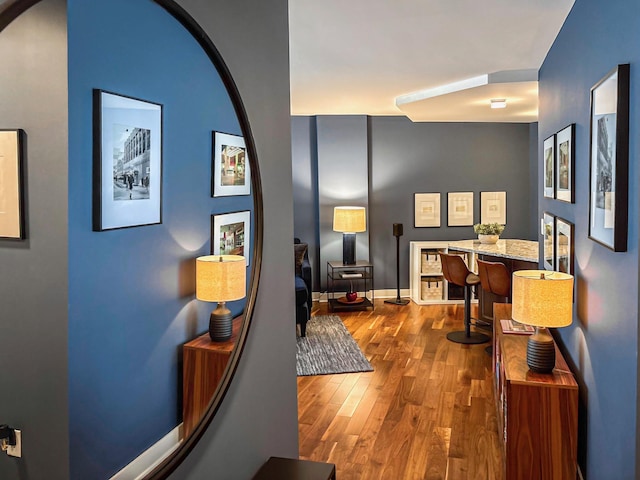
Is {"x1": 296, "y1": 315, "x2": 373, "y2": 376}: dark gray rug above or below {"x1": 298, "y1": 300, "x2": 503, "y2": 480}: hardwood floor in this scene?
above

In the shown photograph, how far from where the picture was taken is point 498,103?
19.4ft

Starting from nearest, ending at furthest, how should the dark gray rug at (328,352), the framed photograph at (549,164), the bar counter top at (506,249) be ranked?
the framed photograph at (549,164) → the dark gray rug at (328,352) → the bar counter top at (506,249)

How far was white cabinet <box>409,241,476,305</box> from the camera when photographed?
7723 mm

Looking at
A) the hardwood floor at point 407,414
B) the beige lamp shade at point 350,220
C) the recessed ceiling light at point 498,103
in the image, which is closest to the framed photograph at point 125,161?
the hardwood floor at point 407,414

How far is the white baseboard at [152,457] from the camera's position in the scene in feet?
3.76

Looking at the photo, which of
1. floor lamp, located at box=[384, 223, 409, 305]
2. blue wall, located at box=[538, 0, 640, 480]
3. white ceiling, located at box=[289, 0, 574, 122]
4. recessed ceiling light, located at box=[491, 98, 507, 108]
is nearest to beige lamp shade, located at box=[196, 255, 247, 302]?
blue wall, located at box=[538, 0, 640, 480]

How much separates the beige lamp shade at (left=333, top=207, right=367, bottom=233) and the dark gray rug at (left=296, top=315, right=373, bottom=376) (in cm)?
122

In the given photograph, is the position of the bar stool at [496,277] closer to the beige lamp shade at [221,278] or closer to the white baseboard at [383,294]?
the white baseboard at [383,294]

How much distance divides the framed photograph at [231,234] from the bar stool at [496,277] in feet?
12.6

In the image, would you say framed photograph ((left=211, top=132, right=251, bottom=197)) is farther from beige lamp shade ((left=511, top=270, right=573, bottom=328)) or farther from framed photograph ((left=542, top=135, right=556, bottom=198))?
framed photograph ((left=542, top=135, right=556, bottom=198))

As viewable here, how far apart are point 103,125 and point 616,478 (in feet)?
7.06

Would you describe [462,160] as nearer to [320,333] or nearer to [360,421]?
[320,333]

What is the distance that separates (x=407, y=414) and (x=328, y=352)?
164 centimetres

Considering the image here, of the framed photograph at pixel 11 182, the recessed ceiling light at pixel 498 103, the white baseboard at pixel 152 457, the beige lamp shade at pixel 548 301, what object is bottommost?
the white baseboard at pixel 152 457
